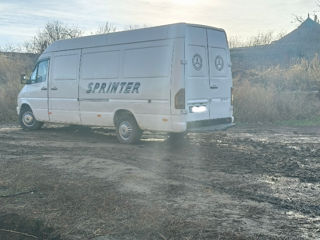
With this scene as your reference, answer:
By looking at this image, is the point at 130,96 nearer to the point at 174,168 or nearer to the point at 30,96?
the point at 174,168

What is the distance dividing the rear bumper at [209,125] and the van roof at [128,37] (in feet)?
6.68

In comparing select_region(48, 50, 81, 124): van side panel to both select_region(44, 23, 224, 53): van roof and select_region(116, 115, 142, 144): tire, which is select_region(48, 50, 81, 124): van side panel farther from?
select_region(116, 115, 142, 144): tire

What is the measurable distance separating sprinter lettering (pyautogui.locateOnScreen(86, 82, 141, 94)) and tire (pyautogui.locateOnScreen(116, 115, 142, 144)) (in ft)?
2.25

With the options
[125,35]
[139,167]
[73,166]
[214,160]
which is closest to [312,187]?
[214,160]

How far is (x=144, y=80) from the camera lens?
9523mm

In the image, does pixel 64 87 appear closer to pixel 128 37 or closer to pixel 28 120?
pixel 28 120

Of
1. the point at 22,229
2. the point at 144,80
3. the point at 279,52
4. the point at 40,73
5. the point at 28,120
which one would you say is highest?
the point at 279,52

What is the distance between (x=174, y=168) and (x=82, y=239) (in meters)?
3.53

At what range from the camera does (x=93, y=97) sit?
10758mm

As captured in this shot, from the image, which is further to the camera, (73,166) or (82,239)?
(73,166)

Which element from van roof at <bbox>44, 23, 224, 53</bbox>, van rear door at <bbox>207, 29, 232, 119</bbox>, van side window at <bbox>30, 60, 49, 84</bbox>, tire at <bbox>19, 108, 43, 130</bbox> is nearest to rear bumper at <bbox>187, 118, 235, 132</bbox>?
van rear door at <bbox>207, 29, 232, 119</bbox>

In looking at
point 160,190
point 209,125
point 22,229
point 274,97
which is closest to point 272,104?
point 274,97

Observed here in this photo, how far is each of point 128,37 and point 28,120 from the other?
5209 millimetres

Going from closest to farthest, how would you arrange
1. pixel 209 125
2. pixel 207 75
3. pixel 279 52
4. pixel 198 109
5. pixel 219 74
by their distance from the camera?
pixel 198 109 → pixel 207 75 → pixel 209 125 → pixel 219 74 → pixel 279 52
